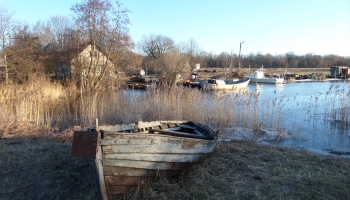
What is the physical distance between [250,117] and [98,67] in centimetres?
1475

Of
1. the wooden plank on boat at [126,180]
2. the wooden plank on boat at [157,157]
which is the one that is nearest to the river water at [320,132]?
the wooden plank on boat at [157,157]

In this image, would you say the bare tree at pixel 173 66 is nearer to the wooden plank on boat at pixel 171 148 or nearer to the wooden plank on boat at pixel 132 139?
the wooden plank on boat at pixel 171 148

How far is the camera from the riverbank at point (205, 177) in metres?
3.91

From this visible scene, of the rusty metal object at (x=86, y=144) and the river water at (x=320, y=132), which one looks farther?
the river water at (x=320, y=132)

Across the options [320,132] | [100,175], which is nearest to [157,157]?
[100,175]

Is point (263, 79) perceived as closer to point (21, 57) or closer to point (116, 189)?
point (21, 57)

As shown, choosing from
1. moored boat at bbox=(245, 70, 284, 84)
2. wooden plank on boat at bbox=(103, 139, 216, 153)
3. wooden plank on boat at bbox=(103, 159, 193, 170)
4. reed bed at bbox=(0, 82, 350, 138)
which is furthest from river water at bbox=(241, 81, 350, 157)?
moored boat at bbox=(245, 70, 284, 84)

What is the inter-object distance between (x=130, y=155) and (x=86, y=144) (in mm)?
647

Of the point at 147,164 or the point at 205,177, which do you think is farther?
the point at 205,177

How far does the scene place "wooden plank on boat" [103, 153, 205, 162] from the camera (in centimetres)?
349

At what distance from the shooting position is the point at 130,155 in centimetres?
360

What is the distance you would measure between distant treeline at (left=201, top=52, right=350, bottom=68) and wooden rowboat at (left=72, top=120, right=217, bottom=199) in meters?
61.7

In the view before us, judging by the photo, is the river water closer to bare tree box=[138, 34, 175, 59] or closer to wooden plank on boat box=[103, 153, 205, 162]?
wooden plank on boat box=[103, 153, 205, 162]

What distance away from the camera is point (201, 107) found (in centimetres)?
1020
